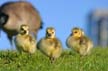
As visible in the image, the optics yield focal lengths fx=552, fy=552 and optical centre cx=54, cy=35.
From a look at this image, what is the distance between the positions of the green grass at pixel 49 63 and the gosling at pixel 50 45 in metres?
0.19

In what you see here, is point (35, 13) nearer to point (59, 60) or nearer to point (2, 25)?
point (2, 25)

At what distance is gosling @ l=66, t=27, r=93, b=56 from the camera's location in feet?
32.8

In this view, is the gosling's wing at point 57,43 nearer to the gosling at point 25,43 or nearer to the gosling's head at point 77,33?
the gosling at point 25,43

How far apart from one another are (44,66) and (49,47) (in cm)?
36

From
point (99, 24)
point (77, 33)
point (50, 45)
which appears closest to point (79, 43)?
point (77, 33)

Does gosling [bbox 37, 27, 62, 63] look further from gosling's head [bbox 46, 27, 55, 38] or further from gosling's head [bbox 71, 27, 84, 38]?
gosling's head [bbox 71, 27, 84, 38]

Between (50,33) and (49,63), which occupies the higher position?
(50,33)

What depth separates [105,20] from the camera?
224 feet

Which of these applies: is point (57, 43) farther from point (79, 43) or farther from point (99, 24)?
point (99, 24)

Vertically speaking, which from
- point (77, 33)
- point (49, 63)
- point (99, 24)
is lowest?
point (99, 24)

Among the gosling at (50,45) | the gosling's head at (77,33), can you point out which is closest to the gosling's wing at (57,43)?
the gosling at (50,45)

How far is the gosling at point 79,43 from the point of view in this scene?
1000cm

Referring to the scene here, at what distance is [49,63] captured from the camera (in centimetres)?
941

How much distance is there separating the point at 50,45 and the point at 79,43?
2.98 feet
